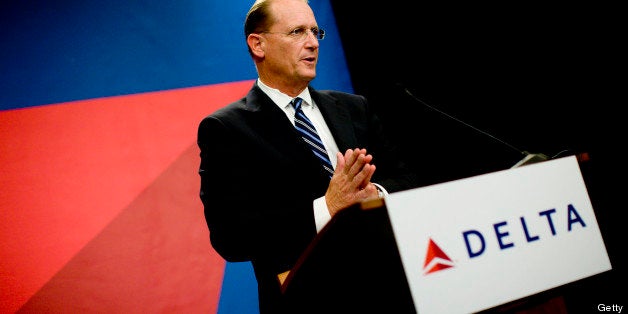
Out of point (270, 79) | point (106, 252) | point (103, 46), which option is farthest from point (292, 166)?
point (103, 46)

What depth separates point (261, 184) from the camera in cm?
112

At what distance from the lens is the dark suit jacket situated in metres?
0.93

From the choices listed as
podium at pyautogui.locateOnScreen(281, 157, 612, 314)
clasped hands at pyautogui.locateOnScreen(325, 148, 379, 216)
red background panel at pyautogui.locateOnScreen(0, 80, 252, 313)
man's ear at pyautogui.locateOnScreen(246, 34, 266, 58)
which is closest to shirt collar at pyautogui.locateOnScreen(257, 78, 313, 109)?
man's ear at pyautogui.locateOnScreen(246, 34, 266, 58)

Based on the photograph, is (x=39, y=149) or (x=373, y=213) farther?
(x=39, y=149)

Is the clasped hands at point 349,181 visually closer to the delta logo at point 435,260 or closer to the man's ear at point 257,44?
the delta logo at point 435,260

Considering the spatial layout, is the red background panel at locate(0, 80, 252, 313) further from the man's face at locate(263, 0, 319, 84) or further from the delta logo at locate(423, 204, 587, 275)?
the delta logo at locate(423, 204, 587, 275)

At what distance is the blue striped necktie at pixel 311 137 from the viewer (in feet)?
3.94

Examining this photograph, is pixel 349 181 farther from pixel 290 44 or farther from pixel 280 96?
pixel 290 44

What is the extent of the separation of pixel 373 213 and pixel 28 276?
1546 mm

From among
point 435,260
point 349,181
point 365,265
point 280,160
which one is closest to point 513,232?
point 435,260

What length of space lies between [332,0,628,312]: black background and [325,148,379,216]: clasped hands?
0.44m

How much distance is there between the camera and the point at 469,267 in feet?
1.84

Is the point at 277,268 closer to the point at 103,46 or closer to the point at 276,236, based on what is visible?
the point at 276,236

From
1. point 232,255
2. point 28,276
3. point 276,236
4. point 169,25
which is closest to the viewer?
point 276,236
